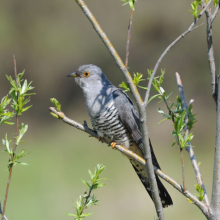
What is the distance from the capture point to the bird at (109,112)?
7.81ft

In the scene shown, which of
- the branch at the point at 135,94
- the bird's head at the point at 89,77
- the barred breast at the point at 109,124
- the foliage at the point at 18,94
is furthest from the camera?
the bird's head at the point at 89,77

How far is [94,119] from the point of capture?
2381 millimetres

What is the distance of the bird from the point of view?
7.81ft

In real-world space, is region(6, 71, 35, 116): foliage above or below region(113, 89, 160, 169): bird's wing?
below

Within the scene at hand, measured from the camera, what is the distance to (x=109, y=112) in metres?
2.38

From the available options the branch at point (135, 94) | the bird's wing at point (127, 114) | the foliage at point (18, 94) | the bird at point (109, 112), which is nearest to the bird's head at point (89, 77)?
the bird at point (109, 112)

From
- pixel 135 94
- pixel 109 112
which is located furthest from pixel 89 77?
pixel 135 94

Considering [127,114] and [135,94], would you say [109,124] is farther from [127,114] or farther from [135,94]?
[135,94]

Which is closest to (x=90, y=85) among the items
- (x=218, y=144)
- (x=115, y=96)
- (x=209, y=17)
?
(x=115, y=96)

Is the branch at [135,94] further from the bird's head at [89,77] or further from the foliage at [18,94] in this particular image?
the bird's head at [89,77]

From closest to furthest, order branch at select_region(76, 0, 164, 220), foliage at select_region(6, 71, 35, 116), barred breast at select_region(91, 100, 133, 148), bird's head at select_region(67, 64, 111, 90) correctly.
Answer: foliage at select_region(6, 71, 35, 116), branch at select_region(76, 0, 164, 220), barred breast at select_region(91, 100, 133, 148), bird's head at select_region(67, 64, 111, 90)

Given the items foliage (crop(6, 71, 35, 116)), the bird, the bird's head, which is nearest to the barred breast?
the bird

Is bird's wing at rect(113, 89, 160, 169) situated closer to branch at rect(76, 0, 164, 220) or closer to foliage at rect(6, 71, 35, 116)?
branch at rect(76, 0, 164, 220)

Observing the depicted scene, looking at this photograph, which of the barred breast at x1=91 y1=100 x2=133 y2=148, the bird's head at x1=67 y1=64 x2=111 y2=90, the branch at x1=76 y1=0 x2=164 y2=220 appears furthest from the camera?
the bird's head at x1=67 y1=64 x2=111 y2=90
